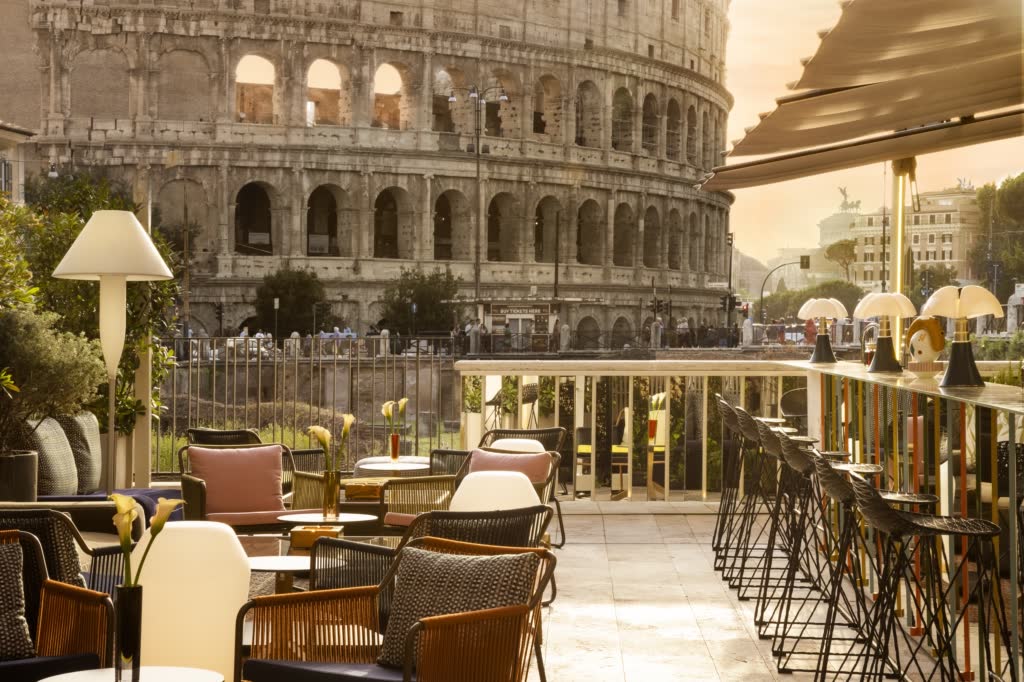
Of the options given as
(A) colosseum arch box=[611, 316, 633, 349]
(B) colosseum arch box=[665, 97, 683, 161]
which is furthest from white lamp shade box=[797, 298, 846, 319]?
(B) colosseum arch box=[665, 97, 683, 161]

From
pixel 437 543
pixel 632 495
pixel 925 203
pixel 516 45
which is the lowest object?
pixel 632 495

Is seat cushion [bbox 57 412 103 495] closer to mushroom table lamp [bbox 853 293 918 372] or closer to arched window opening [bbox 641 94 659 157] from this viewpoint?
mushroom table lamp [bbox 853 293 918 372]

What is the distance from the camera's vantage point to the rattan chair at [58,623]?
124 inches

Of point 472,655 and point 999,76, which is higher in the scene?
point 999,76

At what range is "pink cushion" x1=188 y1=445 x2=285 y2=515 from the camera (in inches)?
236

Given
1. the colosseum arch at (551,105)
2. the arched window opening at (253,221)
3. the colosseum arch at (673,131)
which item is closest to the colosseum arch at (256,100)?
the arched window opening at (253,221)

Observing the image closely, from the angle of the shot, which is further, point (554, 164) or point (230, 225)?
point (554, 164)

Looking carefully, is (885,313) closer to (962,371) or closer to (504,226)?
(962,371)

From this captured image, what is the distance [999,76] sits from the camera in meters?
4.73

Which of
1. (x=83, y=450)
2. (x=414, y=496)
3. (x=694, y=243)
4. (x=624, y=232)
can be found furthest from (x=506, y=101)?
(x=414, y=496)

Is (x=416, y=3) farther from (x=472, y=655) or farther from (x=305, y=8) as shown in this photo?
(x=472, y=655)

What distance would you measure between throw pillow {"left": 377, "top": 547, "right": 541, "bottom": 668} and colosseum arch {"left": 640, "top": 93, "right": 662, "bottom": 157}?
4406cm

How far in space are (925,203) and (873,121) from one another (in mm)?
1672

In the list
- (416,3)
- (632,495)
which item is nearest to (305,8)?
(416,3)
